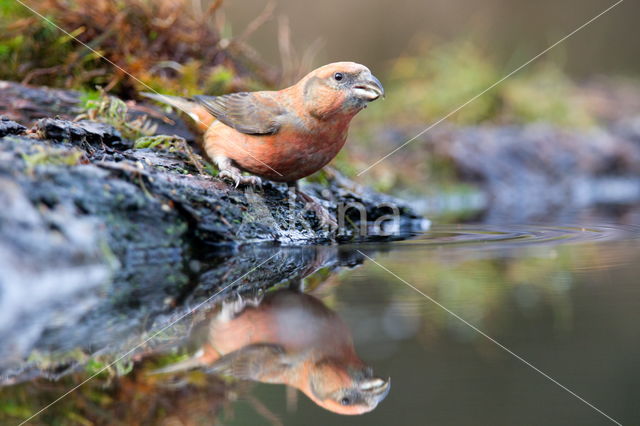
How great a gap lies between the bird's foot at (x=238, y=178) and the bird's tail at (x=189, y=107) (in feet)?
1.98

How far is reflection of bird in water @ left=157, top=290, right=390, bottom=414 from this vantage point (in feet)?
5.91

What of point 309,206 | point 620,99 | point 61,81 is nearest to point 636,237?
point 309,206

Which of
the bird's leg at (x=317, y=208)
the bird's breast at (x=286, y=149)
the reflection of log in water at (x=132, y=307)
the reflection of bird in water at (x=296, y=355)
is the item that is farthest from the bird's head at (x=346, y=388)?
the bird's leg at (x=317, y=208)

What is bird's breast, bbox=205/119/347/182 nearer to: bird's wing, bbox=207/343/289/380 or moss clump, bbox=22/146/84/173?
moss clump, bbox=22/146/84/173

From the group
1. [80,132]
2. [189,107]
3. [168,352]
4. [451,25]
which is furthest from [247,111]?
[451,25]

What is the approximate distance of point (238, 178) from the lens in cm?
414

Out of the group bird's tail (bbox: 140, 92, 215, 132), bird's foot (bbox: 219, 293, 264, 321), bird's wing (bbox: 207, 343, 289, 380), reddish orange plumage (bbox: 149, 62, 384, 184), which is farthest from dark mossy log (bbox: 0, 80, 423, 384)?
bird's tail (bbox: 140, 92, 215, 132)

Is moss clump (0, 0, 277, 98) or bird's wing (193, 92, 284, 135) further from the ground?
moss clump (0, 0, 277, 98)

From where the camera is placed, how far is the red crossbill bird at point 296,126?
4.09m

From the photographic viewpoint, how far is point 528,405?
1.69 m

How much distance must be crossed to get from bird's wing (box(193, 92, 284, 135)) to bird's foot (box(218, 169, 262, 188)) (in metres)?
0.26

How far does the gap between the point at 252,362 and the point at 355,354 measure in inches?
12.0

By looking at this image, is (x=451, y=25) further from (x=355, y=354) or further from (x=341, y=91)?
(x=355, y=354)

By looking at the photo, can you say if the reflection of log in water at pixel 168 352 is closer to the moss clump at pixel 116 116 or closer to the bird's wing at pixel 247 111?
the bird's wing at pixel 247 111
